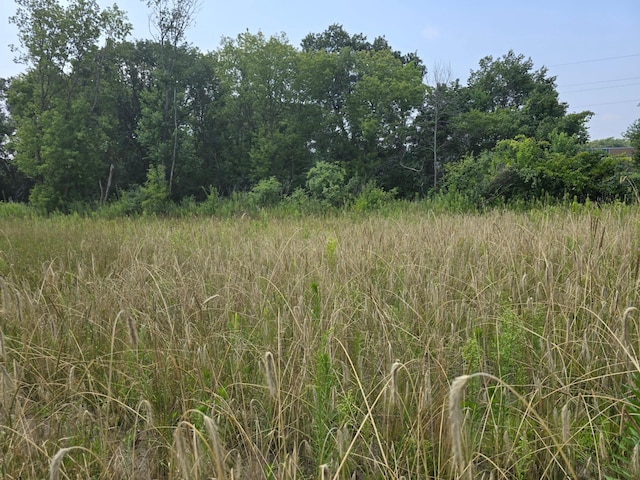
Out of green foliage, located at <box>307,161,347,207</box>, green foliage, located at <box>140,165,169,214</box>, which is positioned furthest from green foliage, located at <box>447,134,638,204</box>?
green foliage, located at <box>140,165,169,214</box>

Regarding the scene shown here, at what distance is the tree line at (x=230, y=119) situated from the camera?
16.6m

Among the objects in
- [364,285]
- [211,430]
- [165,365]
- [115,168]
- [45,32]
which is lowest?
[165,365]

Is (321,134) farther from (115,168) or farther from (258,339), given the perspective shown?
(258,339)

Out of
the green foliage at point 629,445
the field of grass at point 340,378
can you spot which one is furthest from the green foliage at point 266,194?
the green foliage at point 629,445

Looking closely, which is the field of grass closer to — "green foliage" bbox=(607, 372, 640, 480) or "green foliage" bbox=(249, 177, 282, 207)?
"green foliage" bbox=(607, 372, 640, 480)

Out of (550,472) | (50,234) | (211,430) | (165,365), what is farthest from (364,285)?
(50,234)

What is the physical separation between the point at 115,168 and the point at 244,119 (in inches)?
282

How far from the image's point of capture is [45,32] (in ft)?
53.8

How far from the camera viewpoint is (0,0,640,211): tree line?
16609 millimetres

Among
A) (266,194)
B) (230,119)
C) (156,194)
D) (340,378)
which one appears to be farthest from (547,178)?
(230,119)

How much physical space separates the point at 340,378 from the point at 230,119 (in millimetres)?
22615

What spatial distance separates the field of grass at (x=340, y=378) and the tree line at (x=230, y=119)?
12.6 m

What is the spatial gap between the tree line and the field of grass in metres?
12.6

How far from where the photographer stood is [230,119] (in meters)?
22.6
